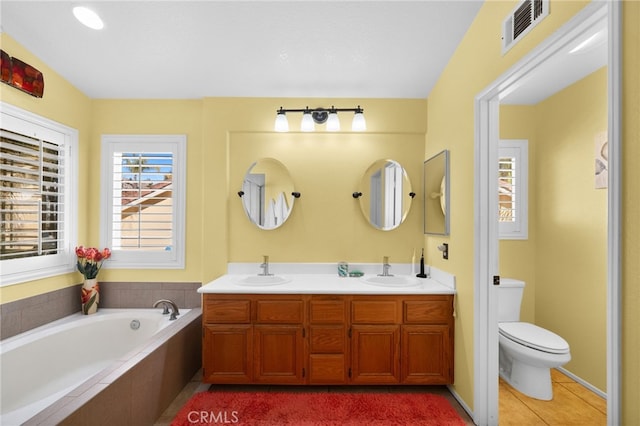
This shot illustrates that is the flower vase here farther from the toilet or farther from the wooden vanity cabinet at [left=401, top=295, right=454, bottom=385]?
the toilet

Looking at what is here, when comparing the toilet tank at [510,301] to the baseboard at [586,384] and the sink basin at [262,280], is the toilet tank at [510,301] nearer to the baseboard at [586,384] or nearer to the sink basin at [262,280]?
the baseboard at [586,384]

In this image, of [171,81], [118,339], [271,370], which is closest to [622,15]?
[271,370]

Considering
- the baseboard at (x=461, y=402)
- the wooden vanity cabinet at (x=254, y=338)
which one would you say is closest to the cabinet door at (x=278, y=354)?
the wooden vanity cabinet at (x=254, y=338)

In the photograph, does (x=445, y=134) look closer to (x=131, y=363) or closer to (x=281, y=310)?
(x=281, y=310)

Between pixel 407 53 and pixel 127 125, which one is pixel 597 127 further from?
pixel 127 125

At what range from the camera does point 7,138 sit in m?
2.16

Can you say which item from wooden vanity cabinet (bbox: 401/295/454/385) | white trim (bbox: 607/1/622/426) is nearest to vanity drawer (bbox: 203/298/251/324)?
wooden vanity cabinet (bbox: 401/295/454/385)

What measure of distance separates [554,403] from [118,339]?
348cm

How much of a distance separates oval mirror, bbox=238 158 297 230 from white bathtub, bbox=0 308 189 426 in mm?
1097

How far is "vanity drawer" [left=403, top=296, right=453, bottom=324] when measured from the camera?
2.28 metres

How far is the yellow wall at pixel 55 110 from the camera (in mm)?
2153

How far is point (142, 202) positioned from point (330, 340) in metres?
2.14

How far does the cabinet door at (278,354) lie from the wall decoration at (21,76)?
2.40m

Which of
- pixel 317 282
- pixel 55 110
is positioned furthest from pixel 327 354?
pixel 55 110
